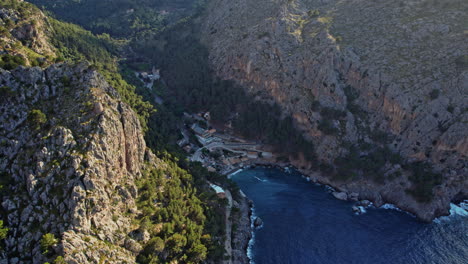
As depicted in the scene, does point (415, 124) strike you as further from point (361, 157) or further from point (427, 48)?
point (427, 48)

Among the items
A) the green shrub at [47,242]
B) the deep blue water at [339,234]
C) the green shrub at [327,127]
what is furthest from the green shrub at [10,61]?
the green shrub at [327,127]

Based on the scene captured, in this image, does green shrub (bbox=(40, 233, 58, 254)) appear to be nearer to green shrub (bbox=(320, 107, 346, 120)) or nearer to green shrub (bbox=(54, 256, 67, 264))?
green shrub (bbox=(54, 256, 67, 264))

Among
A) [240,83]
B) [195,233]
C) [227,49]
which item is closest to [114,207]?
[195,233]

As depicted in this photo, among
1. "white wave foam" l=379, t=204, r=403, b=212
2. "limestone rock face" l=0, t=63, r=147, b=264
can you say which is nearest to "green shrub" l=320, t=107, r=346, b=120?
"white wave foam" l=379, t=204, r=403, b=212

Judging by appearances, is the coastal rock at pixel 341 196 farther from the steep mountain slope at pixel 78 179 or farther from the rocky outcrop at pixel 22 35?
the rocky outcrop at pixel 22 35

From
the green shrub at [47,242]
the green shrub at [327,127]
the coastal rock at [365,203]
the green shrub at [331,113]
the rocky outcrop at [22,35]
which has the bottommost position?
the coastal rock at [365,203]
